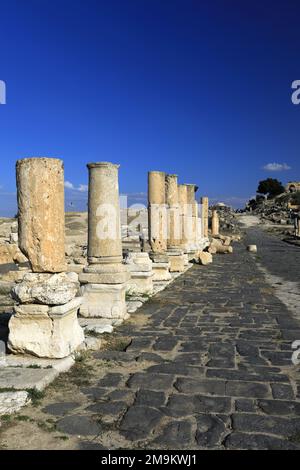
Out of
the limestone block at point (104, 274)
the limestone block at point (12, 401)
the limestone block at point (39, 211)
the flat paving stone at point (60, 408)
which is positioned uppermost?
the limestone block at point (39, 211)

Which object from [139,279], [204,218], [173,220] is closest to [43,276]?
[139,279]

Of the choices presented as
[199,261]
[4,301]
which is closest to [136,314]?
[4,301]

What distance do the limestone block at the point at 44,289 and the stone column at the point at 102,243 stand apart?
7.93ft

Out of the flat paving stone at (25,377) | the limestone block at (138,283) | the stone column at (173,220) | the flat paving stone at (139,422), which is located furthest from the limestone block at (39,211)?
the stone column at (173,220)

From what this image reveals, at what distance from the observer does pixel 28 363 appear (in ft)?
16.9

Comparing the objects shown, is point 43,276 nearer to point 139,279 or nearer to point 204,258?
point 139,279

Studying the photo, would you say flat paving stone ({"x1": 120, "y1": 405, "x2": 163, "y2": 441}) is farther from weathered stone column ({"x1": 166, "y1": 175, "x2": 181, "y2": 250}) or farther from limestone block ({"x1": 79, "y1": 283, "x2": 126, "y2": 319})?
weathered stone column ({"x1": 166, "y1": 175, "x2": 181, "y2": 250})

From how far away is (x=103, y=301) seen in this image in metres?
8.01

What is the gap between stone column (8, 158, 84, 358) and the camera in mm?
5367

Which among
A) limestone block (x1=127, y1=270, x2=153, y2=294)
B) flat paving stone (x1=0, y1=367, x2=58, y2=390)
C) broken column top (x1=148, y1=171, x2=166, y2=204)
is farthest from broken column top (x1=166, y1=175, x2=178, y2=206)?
flat paving stone (x1=0, y1=367, x2=58, y2=390)

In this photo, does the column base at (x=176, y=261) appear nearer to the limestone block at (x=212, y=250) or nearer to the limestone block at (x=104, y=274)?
the limestone block at (x=104, y=274)

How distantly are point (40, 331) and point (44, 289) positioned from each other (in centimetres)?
50

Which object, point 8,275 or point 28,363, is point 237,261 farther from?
point 28,363

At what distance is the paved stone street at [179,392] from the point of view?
361cm
